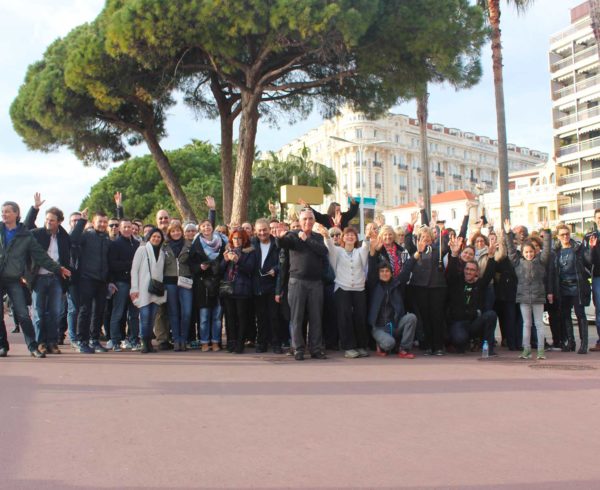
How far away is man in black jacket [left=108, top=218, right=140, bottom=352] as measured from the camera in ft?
32.2

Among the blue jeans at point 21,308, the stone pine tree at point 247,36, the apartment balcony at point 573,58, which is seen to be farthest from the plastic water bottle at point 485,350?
the apartment balcony at point 573,58

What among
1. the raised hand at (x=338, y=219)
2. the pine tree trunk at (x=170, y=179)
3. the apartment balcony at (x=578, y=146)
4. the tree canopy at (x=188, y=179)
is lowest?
the raised hand at (x=338, y=219)

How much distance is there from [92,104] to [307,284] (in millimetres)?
12641

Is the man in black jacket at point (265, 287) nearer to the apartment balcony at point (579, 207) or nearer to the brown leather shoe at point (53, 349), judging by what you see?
the brown leather shoe at point (53, 349)

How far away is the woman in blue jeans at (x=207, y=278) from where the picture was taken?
9828 millimetres

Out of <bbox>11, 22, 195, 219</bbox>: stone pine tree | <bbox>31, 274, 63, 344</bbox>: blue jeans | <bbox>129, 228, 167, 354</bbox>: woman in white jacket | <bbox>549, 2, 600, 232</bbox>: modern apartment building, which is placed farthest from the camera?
<bbox>549, 2, 600, 232</bbox>: modern apartment building

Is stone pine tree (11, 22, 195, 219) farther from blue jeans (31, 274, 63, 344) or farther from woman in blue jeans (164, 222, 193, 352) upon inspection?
blue jeans (31, 274, 63, 344)

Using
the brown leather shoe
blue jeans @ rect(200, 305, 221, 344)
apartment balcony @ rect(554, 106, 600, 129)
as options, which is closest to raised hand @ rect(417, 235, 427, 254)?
blue jeans @ rect(200, 305, 221, 344)

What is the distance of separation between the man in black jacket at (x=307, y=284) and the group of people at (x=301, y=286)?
→ 2 centimetres

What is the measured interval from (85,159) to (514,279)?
15.7 m

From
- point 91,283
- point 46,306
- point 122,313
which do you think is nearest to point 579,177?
point 122,313

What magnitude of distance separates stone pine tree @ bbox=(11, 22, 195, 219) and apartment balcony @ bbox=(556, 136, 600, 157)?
44.5 m

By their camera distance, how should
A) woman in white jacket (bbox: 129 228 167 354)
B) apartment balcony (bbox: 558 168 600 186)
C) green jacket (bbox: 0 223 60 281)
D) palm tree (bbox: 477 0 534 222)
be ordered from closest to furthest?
green jacket (bbox: 0 223 60 281)
woman in white jacket (bbox: 129 228 167 354)
palm tree (bbox: 477 0 534 222)
apartment balcony (bbox: 558 168 600 186)

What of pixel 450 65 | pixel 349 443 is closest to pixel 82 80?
pixel 450 65
